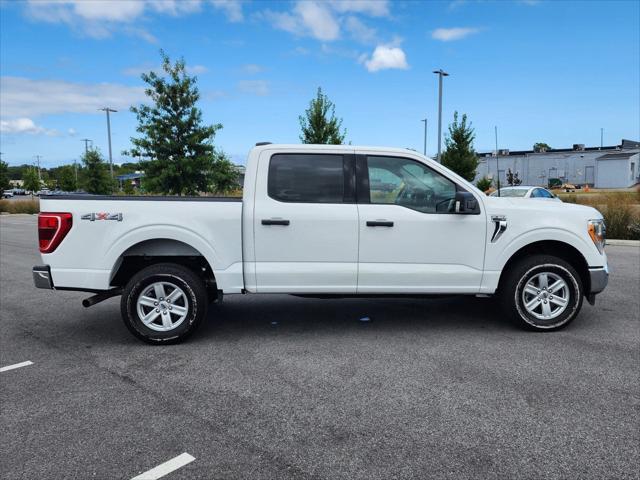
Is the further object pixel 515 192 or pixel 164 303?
pixel 515 192

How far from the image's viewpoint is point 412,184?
5.18 meters

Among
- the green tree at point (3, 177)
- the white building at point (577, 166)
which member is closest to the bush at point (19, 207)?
the green tree at point (3, 177)

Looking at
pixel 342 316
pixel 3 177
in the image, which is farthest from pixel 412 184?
pixel 3 177

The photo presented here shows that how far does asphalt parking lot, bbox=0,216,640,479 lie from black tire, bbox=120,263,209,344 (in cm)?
16

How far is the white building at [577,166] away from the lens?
61250 mm

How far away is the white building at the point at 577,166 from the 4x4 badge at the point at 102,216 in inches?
2409

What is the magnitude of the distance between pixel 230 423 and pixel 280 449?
0.49 metres

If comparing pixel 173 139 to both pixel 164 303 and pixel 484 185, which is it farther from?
pixel 484 185

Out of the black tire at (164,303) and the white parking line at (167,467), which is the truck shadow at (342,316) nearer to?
the black tire at (164,303)

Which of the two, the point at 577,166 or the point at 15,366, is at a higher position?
the point at 577,166

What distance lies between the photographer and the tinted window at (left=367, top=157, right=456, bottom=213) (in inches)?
203

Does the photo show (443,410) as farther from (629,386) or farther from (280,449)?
(629,386)

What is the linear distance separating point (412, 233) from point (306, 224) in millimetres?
1069

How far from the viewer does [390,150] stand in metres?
5.20
